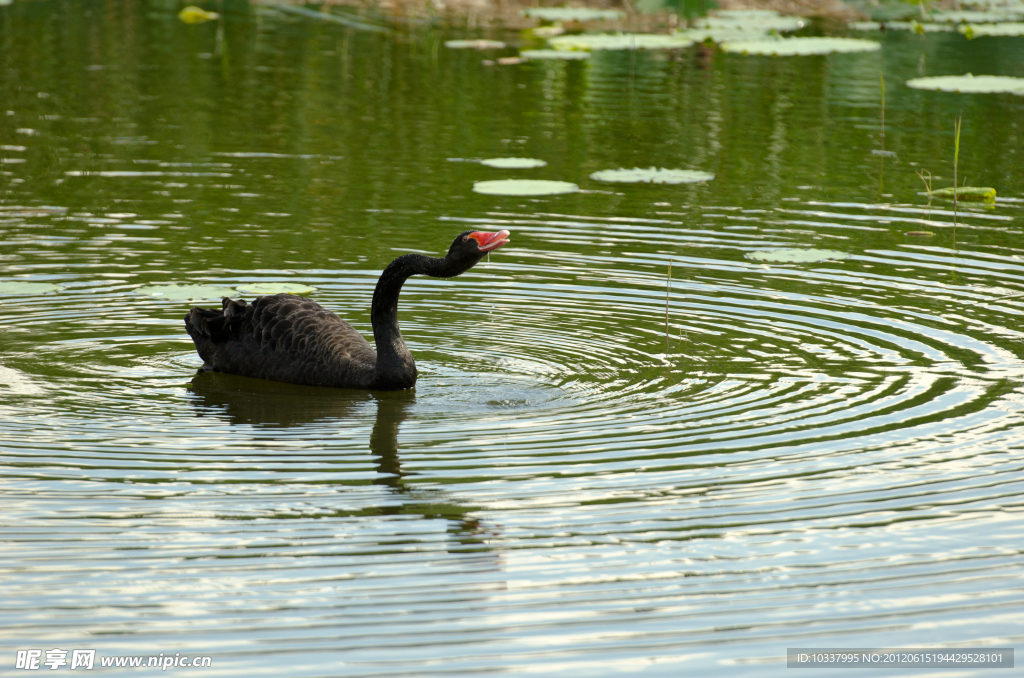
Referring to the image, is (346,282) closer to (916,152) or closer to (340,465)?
(340,465)

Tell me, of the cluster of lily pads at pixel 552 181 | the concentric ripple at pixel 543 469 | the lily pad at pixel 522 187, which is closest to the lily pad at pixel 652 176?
the cluster of lily pads at pixel 552 181

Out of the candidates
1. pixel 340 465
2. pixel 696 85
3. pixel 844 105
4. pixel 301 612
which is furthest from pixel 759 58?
pixel 301 612

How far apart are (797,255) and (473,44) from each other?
14133 millimetres

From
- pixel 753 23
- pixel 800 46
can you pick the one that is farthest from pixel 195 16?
pixel 800 46

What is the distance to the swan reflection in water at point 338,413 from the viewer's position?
7281 mm

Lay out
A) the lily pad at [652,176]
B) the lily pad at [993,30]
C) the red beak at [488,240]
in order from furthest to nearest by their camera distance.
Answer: the lily pad at [993,30], the lily pad at [652,176], the red beak at [488,240]

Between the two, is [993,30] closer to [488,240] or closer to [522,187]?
[522,187]

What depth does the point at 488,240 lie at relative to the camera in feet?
28.1

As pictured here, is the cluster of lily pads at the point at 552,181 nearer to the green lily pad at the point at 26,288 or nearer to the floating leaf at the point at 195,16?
the green lily pad at the point at 26,288

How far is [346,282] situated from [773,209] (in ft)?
16.9

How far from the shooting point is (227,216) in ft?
47.8

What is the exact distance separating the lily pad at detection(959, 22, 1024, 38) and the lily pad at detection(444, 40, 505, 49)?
8.72m

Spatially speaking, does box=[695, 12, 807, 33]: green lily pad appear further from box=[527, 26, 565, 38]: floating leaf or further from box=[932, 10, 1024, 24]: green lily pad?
box=[932, 10, 1024, 24]: green lily pad

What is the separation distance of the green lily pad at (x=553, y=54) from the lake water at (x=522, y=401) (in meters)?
4.51
